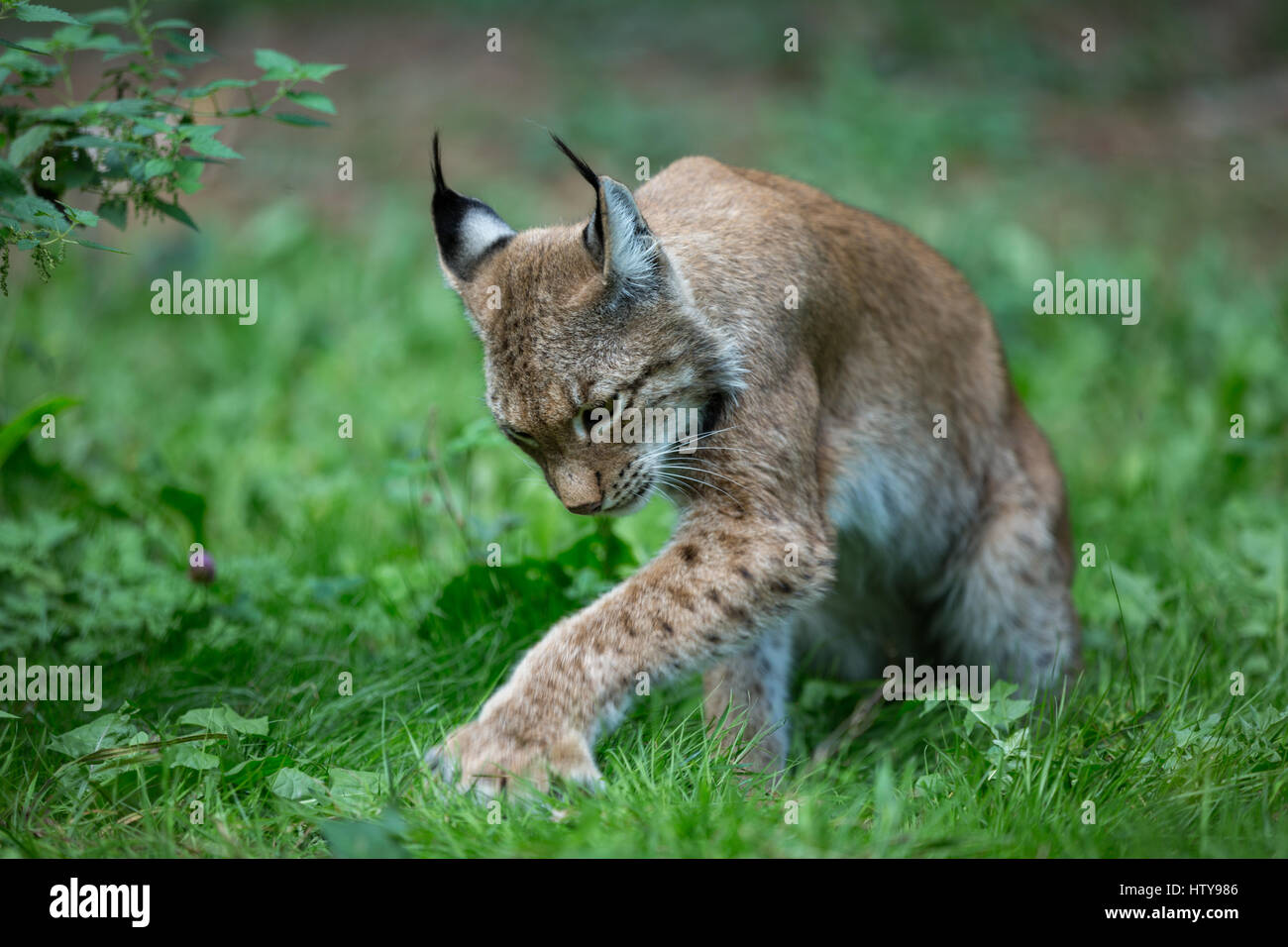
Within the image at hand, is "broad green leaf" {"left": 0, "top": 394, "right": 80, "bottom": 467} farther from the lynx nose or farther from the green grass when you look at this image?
the lynx nose

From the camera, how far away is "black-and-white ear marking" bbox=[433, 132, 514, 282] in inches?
151

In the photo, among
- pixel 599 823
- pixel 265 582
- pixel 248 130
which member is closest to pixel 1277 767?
pixel 599 823

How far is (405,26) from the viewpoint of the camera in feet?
39.5

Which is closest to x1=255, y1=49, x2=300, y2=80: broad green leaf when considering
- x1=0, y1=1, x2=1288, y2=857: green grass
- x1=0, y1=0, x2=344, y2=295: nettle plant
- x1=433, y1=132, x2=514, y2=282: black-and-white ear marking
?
x1=0, y1=0, x2=344, y2=295: nettle plant

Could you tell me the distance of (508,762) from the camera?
3.20 meters

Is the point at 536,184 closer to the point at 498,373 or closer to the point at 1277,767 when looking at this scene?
the point at 498,373

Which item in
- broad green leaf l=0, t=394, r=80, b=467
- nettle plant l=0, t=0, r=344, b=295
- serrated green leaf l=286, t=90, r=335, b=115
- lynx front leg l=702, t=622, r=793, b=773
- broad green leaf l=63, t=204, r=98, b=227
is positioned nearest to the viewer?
broad green leaf l=63, t=204, r=98, b=227

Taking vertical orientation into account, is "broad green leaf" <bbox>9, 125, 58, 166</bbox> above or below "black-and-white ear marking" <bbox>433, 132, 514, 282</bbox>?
above

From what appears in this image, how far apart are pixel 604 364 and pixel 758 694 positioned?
49.9 inches

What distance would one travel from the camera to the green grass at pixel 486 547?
9.95 ft

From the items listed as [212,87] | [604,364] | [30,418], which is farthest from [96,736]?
[212,87]

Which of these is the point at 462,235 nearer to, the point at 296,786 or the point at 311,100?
the point at 311,100

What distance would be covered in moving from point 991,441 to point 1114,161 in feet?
21.8
